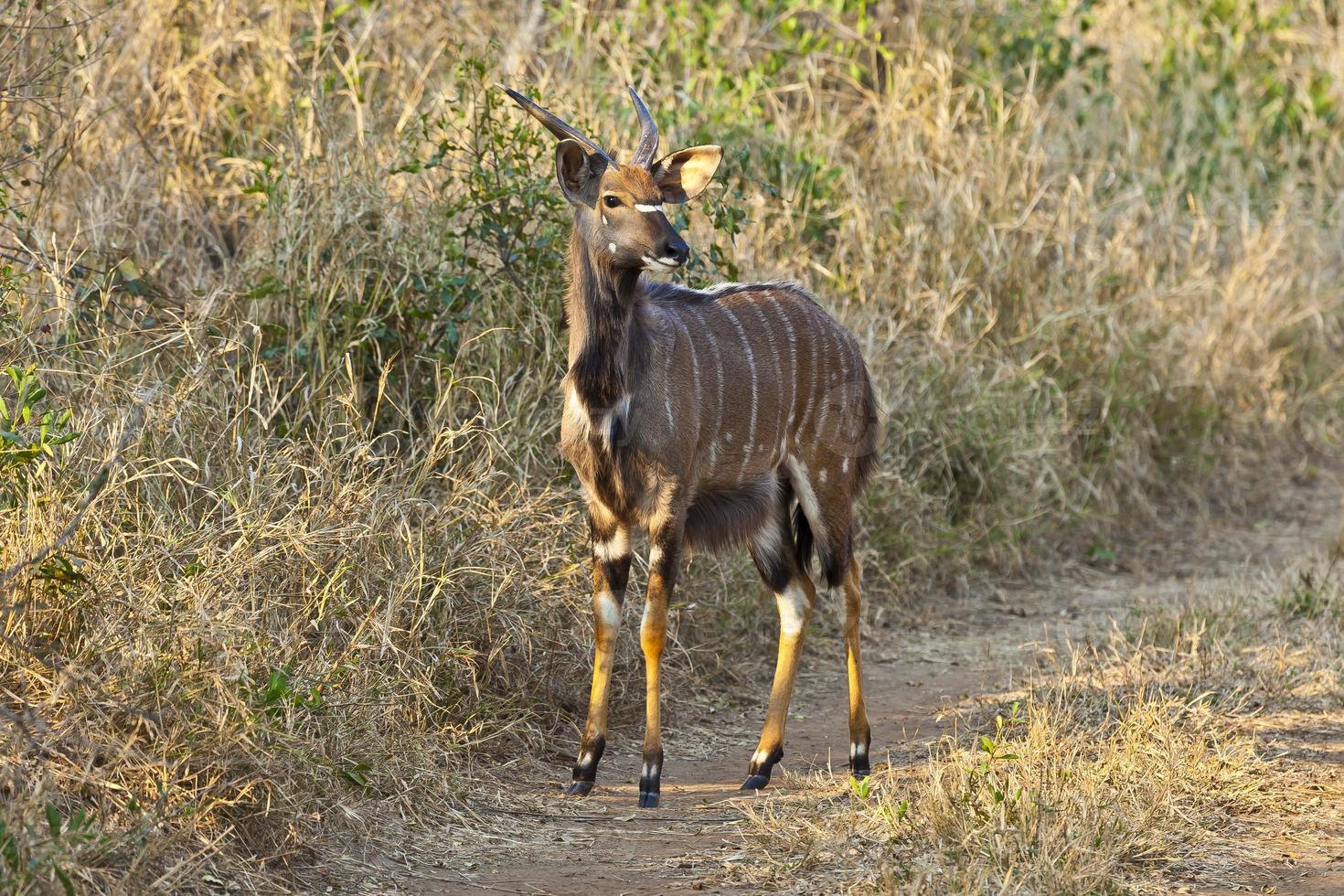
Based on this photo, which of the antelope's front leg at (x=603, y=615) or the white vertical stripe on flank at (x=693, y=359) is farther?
the white vertical stripe on flank at (x=693, y=359)

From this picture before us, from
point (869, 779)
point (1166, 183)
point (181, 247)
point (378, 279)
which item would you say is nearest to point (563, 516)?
point (378, 279)

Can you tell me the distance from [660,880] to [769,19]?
562cm

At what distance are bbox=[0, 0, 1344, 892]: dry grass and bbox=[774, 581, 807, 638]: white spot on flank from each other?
569mm

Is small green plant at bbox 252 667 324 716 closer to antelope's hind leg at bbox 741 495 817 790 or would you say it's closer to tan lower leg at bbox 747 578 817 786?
tan lower leg at bbox 747 578 817 786

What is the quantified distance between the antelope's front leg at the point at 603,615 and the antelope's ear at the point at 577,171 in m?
0.95

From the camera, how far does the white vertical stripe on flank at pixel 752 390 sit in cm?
513

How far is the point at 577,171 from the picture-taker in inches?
191

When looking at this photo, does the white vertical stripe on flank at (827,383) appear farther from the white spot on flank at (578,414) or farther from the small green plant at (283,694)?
the small green plant at (283,694)

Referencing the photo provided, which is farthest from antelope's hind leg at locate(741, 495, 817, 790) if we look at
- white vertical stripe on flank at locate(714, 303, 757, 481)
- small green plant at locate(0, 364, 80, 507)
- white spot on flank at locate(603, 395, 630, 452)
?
small green plant at locate(0, 364, 80, 507)

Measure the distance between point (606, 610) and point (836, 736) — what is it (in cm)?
109

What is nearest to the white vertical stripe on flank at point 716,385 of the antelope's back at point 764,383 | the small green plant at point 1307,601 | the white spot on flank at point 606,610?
the antelope's back at point 764,383

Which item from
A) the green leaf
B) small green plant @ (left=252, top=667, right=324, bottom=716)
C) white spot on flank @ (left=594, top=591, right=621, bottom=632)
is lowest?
white spot on flank @ (left=594, top=591, right=621, bottom=632)

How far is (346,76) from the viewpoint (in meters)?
6.51

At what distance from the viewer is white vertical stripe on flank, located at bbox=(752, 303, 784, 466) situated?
17.2 feet
